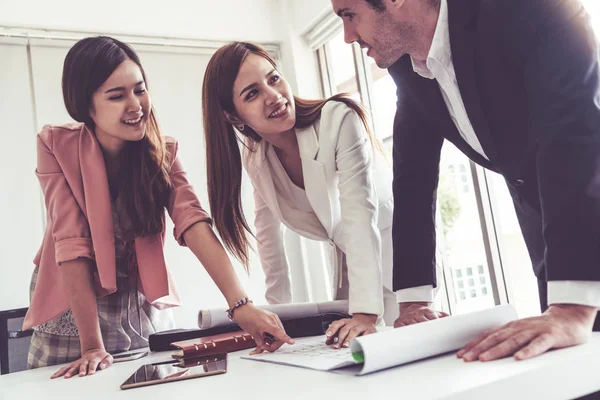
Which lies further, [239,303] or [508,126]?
[239,303]

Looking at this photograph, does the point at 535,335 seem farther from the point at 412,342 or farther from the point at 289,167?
the point at 289,167

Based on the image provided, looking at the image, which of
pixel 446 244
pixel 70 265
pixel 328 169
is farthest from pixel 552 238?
pixel 446 244

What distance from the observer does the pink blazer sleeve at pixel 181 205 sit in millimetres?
1379

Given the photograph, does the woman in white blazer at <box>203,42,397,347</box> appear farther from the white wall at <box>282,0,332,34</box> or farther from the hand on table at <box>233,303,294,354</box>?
the white wall at <box>282,0,332,34</box>

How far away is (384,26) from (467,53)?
0.90ft

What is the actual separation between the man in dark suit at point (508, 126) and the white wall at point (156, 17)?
242 centimetres

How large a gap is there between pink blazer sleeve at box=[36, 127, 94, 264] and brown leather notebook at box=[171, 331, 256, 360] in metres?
0.38

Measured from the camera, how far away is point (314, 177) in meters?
1.49

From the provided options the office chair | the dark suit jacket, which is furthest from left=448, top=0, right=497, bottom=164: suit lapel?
the office chair

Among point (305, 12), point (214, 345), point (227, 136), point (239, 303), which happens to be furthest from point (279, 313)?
point (305, 12)

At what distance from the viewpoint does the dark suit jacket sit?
2.40 ft

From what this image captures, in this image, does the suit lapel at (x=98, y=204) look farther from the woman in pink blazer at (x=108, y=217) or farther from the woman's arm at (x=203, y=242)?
the woman's arm at (x=203, y=242)

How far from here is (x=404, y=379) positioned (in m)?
0.60

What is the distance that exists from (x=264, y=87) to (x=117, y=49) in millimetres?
393
